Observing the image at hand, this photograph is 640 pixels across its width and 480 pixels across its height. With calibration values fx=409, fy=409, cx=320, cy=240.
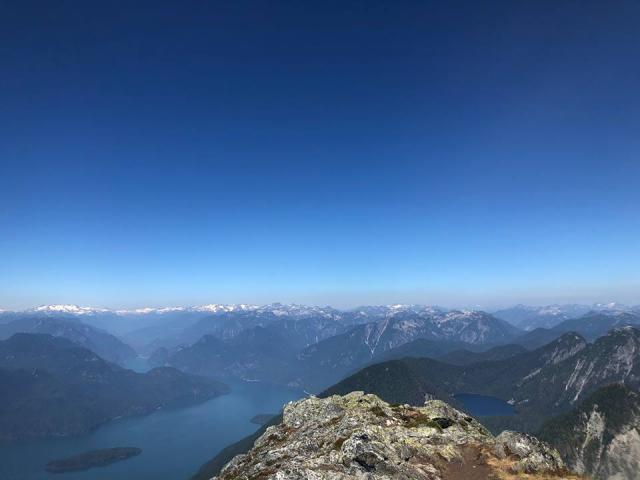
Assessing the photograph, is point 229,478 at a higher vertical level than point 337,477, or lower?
lower

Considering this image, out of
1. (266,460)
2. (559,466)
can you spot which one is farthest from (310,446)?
(559,466)

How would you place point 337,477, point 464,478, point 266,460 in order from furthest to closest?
point 266,460 → point 464,478 → point 337,477

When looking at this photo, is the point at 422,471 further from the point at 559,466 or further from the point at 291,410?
the point at 291,410

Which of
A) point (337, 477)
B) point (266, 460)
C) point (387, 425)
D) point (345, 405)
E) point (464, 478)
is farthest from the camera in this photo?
point (345, 405)

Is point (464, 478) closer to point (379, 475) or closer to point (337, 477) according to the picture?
point (379, 475)

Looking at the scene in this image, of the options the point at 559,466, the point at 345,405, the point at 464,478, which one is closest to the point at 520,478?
the point at 464,478

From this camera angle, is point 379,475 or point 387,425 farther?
point 387,425
